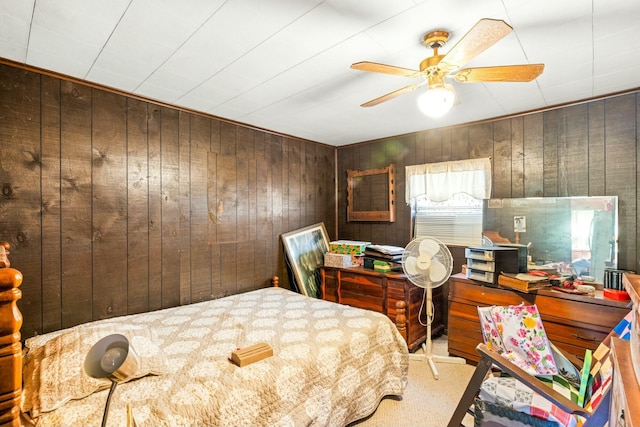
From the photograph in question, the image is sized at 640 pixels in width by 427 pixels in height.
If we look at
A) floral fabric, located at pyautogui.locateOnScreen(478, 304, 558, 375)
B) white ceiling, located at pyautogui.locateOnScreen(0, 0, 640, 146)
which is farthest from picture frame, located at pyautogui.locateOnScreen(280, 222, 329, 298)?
floral fabric, located at pyautogui.locateOnScreen(478, 304, 558, 375)

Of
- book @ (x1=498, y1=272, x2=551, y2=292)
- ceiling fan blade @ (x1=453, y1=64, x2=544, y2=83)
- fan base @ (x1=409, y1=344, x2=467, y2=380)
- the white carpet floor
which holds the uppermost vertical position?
ceiling fan blade @ (x1=453, y1=64, x2=544, y2=83)

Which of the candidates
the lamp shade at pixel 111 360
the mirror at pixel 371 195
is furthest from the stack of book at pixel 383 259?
the lamp shade at pixel 111 360

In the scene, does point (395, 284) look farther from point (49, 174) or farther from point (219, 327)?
point (49, 174)

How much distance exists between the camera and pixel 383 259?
3.56 meters

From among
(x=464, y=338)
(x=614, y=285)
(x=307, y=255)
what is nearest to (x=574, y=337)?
(x=614, y=285)

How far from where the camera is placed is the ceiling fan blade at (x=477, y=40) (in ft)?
4.18

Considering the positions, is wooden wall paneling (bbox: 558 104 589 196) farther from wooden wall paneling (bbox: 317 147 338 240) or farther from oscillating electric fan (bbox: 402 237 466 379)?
wooden wall paneling (bbox: 317 147 338 240)

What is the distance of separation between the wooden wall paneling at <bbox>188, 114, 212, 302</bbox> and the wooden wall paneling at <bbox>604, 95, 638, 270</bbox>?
3659 mm

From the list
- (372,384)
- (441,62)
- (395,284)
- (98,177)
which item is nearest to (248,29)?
(441,62)

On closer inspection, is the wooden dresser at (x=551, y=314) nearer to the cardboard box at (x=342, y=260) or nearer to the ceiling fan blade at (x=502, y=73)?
the cardboard box at (x=342, y=260)

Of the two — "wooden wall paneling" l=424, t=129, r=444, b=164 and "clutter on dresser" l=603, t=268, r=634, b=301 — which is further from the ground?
"wooden wall paneling" l=424, t=129, r=444, b=164

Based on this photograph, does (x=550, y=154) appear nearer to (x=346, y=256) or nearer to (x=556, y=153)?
(x=556, y=153)

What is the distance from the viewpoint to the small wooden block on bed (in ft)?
5.59

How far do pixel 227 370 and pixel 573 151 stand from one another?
3.35 metres
